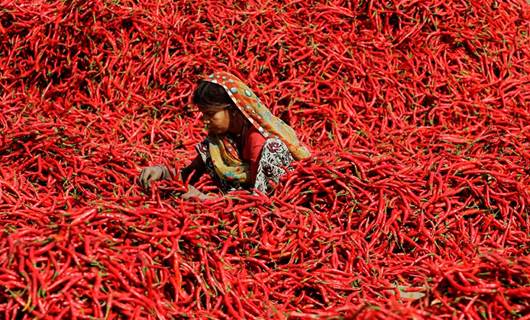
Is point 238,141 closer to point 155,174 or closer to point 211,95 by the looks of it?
point 211,95

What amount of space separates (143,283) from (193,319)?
26 cm

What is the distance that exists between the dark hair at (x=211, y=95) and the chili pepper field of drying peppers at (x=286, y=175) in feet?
1.48

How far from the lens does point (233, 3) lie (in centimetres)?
666

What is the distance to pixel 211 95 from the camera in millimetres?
4312

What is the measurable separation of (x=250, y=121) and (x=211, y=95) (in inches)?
9.6

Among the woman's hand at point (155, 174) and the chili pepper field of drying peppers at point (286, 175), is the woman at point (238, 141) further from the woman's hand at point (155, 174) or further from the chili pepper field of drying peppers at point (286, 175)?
the chili pepper field of drying peppers at point (286, 175)

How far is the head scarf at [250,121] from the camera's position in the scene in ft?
14.2

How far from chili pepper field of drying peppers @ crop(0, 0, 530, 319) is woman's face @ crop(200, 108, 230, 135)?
0.35m

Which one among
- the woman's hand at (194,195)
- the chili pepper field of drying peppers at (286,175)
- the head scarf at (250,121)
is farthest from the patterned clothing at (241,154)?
the woman's hand at (194,195)

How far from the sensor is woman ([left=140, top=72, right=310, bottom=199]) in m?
4.34

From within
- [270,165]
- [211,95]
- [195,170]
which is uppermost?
[211,95]

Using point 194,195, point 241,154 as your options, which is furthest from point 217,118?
point 194,195

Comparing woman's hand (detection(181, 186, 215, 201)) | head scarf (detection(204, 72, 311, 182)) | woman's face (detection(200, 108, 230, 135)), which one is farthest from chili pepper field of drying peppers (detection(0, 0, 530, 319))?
woman's face (detection(200, 108, 230, 135))

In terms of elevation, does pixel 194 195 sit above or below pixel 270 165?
below
